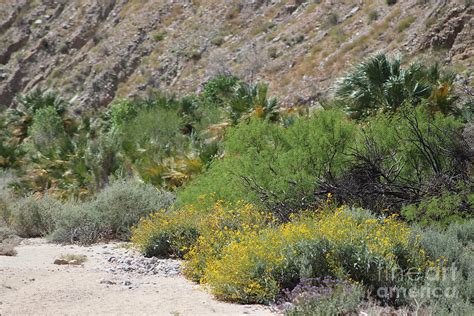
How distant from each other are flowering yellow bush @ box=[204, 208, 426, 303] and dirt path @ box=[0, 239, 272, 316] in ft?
1.10

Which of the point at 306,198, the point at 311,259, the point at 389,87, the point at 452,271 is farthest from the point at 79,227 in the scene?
the point at 452,271

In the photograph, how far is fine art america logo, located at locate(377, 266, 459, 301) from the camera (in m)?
8.21

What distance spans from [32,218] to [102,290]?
10447mm

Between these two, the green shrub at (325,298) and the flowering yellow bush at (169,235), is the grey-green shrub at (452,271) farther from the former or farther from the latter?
the flowering yellow bush at (169,235)

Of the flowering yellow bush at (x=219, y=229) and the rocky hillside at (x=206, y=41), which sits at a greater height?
the flowering yellow bush at (x=219, y=229)

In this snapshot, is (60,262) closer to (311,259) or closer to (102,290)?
(102,290)

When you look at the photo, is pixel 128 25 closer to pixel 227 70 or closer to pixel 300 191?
pixel 227 70

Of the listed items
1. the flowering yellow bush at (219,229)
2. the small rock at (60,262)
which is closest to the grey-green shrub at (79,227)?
the small rock at (60,262)

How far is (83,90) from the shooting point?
48875 millimetres

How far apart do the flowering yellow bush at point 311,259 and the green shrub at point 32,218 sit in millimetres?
11358

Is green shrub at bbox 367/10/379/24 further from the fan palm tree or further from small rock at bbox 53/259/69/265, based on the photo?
small rock at bbox 53/259/69/265

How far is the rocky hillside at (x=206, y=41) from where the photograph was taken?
30.4 metres

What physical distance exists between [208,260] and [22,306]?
3.11 metres

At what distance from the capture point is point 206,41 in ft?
147
